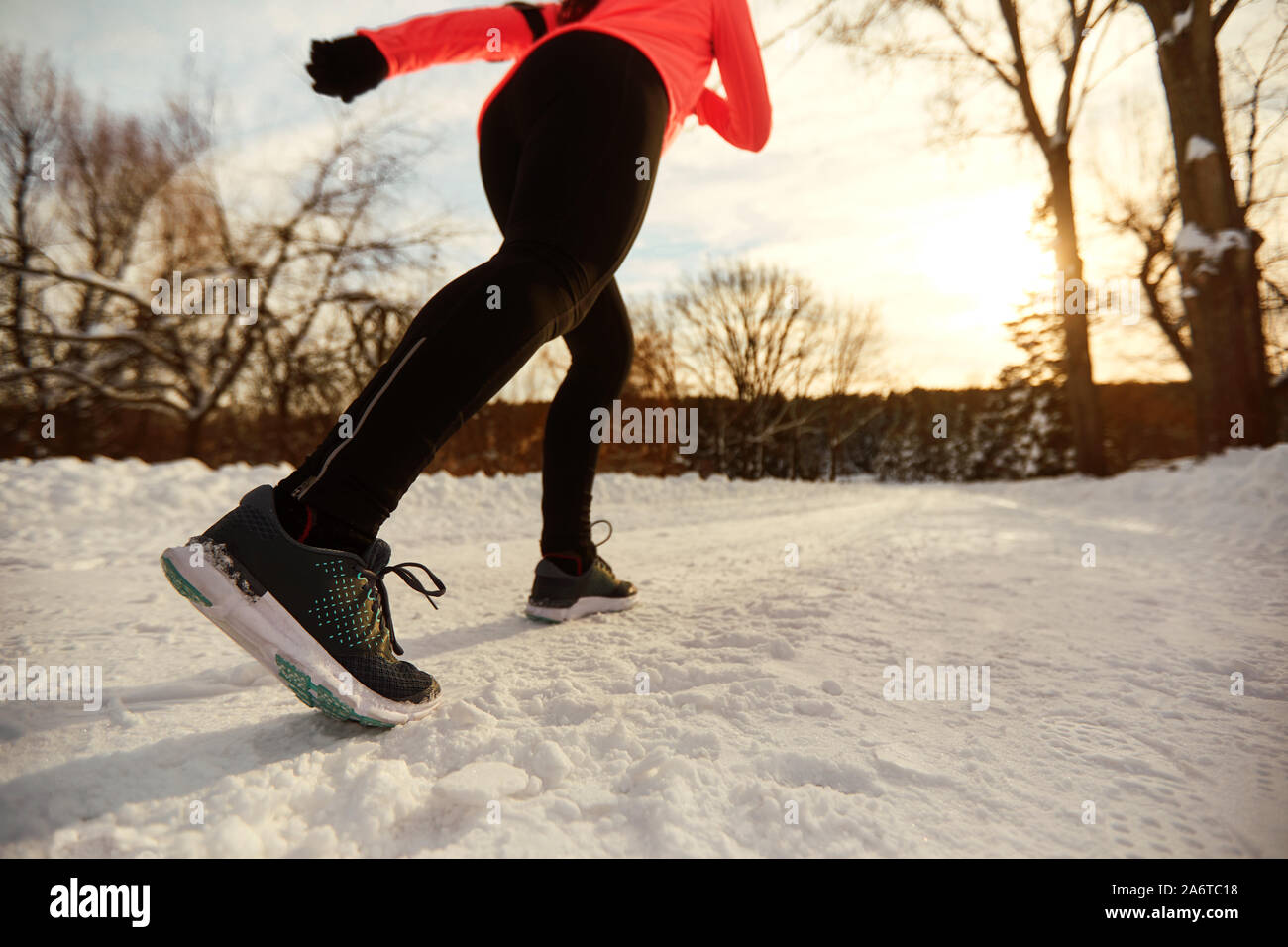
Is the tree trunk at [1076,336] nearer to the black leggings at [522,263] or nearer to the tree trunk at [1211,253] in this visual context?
the tree trunk at [1211,253]

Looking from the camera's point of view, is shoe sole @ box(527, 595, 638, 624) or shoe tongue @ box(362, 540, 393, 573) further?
shoe sole @ box(527, 595, 638, 624)

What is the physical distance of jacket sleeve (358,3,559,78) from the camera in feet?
4.71

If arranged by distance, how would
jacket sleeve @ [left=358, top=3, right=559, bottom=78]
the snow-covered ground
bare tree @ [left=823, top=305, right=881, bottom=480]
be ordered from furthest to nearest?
bare tree @ [left=823, top=305, right=881, bottom=480], jacket sleeve @ [left=358, top=3, right=559, bottom=78], the snow-covered ground

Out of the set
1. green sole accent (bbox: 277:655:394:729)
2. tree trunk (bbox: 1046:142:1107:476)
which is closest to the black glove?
green sole accent (bbox: 277:655:394:729)

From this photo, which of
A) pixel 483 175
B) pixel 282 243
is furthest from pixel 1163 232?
pixel 483 175

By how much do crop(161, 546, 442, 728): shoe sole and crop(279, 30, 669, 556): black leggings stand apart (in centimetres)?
15

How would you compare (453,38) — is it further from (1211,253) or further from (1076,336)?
(1076,336)

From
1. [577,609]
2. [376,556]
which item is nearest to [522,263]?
[376,556]

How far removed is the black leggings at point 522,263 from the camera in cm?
94

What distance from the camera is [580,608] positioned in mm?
1767

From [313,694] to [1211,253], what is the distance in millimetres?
7353

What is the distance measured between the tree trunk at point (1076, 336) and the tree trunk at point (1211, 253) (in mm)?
3671

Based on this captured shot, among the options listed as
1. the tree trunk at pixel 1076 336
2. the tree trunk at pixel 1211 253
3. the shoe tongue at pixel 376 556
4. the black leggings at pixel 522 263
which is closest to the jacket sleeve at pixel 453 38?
the black leggings at pixel 522 263

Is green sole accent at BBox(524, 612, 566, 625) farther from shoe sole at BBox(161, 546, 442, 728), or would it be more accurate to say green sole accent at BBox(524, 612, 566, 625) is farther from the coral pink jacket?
the coral pink jacket
